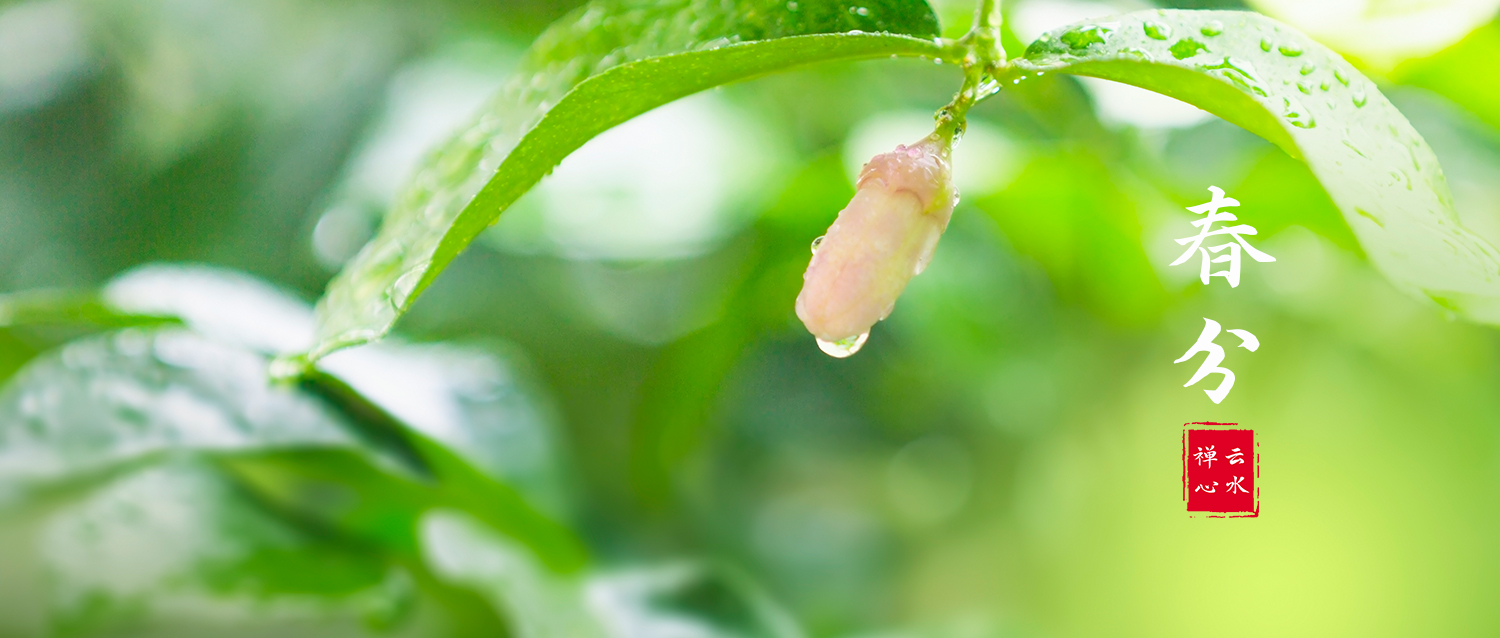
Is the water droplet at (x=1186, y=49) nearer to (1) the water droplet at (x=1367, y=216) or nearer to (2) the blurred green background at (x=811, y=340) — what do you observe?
(1) the water droplet at (x=1367, y=216)

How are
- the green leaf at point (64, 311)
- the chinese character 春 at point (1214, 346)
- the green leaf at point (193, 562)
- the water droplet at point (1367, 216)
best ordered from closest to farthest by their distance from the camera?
the water droplet at point (1367, 216)
the green leaf at point (64, 311)
the green leaf at point (193, 562)
the chinese character 春 at point (1214, 346)

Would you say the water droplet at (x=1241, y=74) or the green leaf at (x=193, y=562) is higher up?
the water droplet at (x=1241, y=74)

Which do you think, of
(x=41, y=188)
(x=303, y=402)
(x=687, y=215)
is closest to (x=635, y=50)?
(x=303, y=402)

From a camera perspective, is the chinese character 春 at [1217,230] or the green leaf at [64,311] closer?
the green leaf at [64,311]

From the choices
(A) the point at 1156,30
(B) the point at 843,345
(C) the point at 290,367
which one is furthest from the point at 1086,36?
(C) the point at 290,367

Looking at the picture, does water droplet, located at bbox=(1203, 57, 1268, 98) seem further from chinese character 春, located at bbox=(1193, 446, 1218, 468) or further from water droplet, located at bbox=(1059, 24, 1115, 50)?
chinese character 春, located at bbox=(1193, 446, 1218, 468)

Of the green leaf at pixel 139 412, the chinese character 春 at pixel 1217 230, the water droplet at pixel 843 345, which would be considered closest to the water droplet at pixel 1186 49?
the water droplet at pixel 843 345

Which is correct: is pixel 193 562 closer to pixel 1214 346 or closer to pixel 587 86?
pixel 587 86
